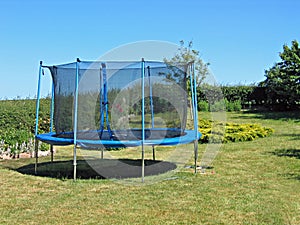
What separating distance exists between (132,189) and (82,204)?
87 cm

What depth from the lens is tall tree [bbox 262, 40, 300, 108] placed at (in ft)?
60.6

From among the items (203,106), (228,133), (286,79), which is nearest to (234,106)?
(203,106)

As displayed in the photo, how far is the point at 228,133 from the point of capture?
10.2m

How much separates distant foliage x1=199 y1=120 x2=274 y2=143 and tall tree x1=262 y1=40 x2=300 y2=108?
8137 mm

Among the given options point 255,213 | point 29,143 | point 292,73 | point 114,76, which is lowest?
point 255,213

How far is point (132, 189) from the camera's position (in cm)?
508

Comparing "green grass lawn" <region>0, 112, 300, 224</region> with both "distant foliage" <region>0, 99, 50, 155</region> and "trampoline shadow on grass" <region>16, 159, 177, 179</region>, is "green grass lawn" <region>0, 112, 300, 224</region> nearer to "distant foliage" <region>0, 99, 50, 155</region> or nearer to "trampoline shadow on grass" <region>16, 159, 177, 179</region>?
"trampoline shadow on grass" <region>16, 159, 177, 179</region>

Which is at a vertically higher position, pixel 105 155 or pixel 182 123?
pixel 182 123

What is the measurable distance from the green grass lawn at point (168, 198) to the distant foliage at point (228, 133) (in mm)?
2957

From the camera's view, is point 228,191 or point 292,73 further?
point 292,73

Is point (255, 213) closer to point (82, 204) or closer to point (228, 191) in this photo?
point (228, 191)

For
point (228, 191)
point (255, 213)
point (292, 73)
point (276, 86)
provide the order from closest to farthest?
point (255, 213)
point (228, 191)
point (292, 73)
point (276, 86)

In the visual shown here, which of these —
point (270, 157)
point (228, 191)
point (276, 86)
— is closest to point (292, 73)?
point (276, 86)

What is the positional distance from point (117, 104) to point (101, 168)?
1.11m
